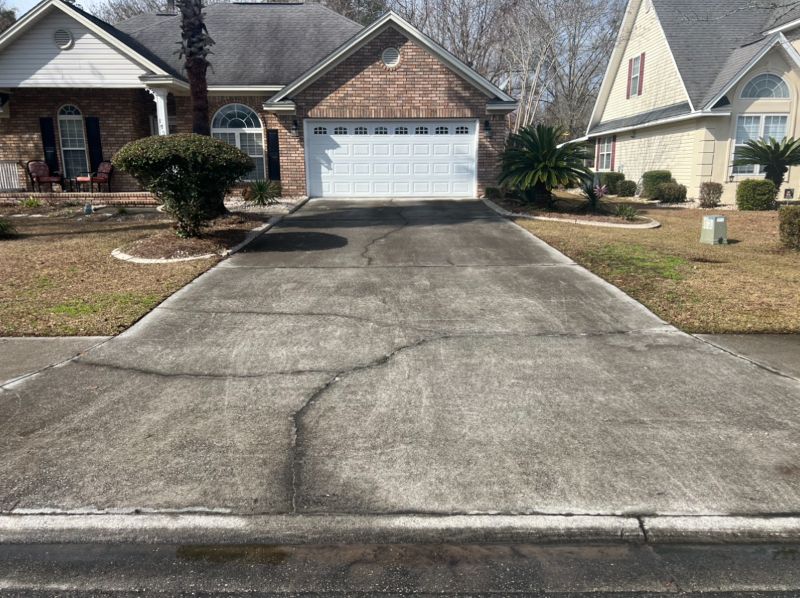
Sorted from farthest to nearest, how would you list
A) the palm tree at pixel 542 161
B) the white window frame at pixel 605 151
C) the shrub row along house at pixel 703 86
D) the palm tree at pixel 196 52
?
the white window frame at pixel 605 151 → the shrub row along house at pixel 703 86 → the palm tree at pixel 542 161 → the palm tree at pixel 196 52

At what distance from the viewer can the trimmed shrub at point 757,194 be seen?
18266mm

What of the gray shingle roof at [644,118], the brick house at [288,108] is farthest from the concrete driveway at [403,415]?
the gray shingle roof at [644,118]

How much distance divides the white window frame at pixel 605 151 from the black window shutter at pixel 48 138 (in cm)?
2357

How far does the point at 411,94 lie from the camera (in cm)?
1861

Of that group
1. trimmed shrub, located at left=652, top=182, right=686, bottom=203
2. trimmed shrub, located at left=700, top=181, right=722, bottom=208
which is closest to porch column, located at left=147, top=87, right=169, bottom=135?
trimmed shrub, located at left=652, top=182, right=686, bottom=203

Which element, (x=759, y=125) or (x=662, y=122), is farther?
(x=662, y=122)

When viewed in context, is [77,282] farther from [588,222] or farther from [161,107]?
[161,107]

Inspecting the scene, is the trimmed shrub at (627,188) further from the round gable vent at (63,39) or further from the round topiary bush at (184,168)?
the round gable vent at (63,39)

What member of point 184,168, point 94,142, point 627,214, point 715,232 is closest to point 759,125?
point 627,214

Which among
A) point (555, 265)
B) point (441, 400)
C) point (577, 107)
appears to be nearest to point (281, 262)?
point (555, 265)

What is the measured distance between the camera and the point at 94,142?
20.3 meters

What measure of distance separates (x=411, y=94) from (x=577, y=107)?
97.1 feet

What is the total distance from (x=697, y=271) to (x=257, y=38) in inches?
763

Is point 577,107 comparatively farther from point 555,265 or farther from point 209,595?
point 209,595
